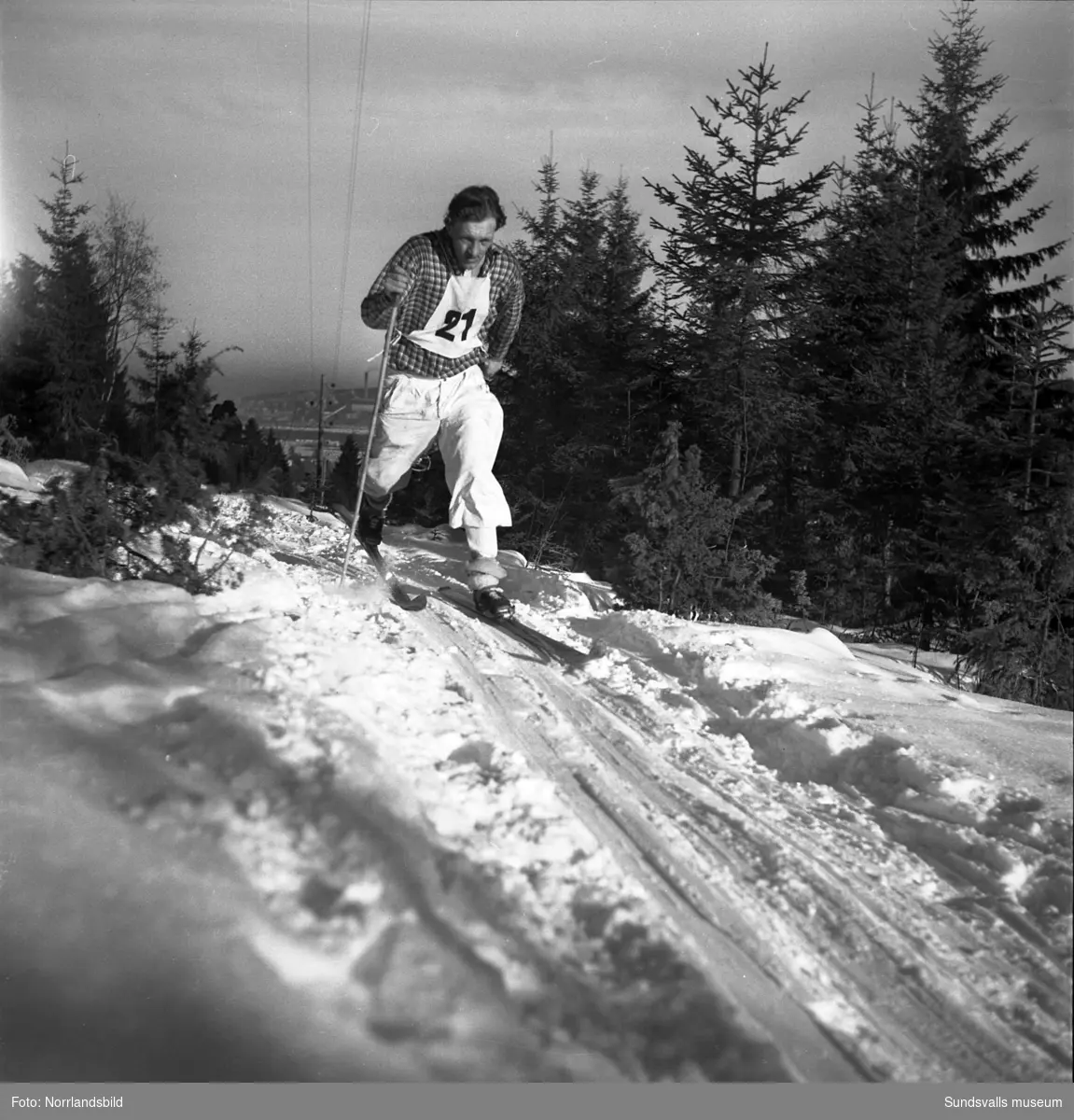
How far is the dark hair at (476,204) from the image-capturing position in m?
4.21

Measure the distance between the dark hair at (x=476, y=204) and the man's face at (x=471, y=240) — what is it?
24 mm

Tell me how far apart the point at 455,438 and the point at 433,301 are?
2.31 feet

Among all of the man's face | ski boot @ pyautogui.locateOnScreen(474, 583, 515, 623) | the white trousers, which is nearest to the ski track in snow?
ski boot @ pyautogui.locateOnScreen(474, 583, 515, 623)

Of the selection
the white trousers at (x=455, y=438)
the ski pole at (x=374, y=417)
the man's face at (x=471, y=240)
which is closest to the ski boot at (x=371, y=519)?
the ski pole at (x=374, y=417)

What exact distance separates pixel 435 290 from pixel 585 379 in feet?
4.73

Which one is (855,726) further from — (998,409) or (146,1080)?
(998,409)

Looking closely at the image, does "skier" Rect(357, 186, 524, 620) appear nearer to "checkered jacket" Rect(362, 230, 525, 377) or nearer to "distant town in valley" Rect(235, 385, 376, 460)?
"checkered jacket" Rect(362, 230, 525, 377)

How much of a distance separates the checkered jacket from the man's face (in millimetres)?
72

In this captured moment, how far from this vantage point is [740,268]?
200 inches

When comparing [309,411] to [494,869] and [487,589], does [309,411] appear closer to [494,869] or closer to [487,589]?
[487,589]

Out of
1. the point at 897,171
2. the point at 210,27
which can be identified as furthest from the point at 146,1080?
the point at 897,171

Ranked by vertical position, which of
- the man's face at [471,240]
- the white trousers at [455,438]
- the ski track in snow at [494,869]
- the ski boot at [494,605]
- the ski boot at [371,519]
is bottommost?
the ski track in snow at [494,869]

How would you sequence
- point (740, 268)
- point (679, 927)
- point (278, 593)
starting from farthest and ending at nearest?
point (740, 268), point (278, 593), point (679, 927)

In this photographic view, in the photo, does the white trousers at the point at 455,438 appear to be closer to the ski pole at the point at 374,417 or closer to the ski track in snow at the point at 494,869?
the ski pole at the point at 374,417
